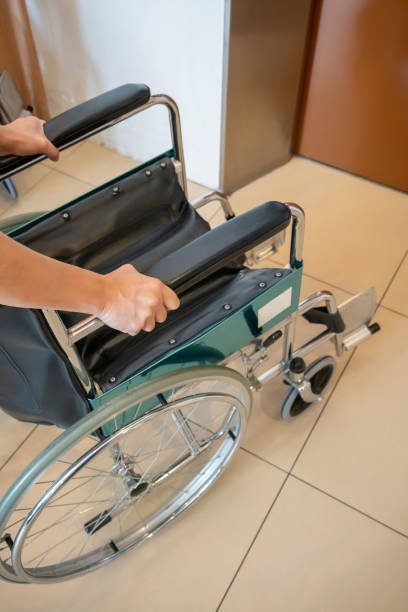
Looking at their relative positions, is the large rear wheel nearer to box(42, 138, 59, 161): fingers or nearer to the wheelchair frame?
the wheelchair frame

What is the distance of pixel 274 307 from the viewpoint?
1062mm

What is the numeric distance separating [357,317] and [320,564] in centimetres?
65

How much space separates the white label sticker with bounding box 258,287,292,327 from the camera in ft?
3.42

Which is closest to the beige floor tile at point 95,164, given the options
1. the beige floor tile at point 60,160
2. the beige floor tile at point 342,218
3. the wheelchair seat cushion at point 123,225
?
the beige floor tile at point 60,160

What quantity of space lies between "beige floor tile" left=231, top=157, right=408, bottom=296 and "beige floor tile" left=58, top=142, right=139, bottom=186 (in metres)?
0.50

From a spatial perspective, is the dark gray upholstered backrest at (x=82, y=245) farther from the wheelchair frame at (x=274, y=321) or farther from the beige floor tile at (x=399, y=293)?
the beige floor tile at (x=399, y=293)

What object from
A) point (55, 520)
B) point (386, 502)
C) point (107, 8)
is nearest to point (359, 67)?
point (107, 8)

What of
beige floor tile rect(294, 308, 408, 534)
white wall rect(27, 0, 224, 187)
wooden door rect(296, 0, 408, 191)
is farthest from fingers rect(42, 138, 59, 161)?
wooden door rect(296, 0, 408, 191)

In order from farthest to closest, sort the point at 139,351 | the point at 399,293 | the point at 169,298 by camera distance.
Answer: the point at 399,293
the point at 139,351
the point at 169,298

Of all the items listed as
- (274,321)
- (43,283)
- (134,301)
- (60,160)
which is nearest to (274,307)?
(274,321)

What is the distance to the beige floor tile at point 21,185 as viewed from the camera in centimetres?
199

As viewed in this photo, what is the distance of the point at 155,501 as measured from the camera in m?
1.36

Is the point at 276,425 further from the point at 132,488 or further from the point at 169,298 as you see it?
the point at 169,298

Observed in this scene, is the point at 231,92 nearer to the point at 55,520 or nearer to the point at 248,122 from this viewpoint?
the point at 248,122
